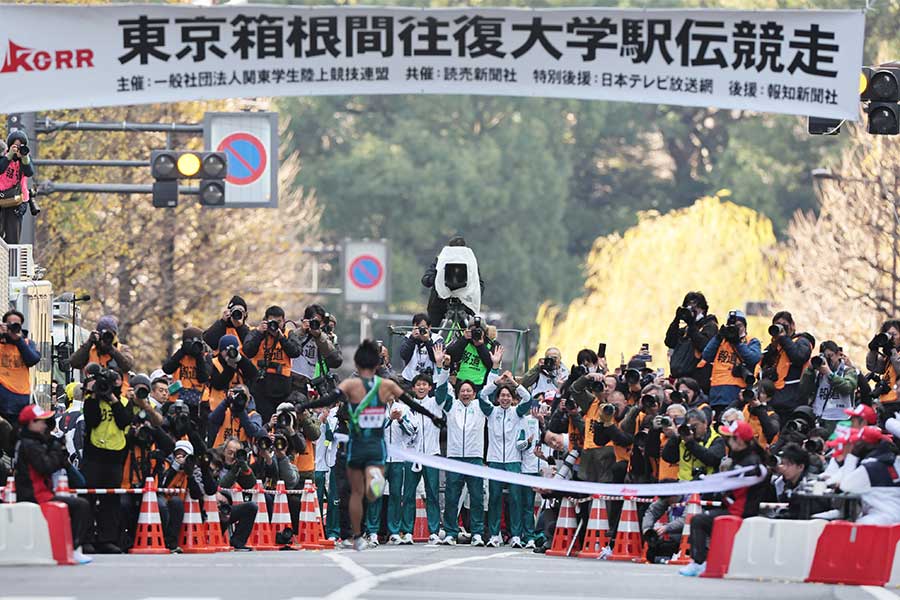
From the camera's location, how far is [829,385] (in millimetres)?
28766

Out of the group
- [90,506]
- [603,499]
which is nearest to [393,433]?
[603,499]

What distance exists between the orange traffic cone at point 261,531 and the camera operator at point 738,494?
5.22 metres

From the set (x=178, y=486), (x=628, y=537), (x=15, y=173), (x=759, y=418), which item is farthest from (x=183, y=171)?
(x=759, y=418)

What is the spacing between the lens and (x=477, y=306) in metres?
34.4

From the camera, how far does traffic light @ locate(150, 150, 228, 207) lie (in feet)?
121

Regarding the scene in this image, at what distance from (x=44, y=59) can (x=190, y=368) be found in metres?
3.77

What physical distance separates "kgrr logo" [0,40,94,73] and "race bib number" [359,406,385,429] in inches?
195

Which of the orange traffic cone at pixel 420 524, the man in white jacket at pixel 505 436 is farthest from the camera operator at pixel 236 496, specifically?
the man in white jacket at pixel 505 436

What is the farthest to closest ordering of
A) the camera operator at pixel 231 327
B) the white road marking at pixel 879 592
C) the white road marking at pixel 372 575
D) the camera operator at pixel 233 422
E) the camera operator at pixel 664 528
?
the camera operator at pixel 231 327 → the camera operator at pixel 233 422 → the camera operator at pixel 664 528 → the white road marking at pixel 879 592 → the white road marking at pixel 372 575

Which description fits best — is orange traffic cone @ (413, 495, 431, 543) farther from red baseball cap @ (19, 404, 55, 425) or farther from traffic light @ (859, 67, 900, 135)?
red baseball cap @ (19, 404, 55, 425)

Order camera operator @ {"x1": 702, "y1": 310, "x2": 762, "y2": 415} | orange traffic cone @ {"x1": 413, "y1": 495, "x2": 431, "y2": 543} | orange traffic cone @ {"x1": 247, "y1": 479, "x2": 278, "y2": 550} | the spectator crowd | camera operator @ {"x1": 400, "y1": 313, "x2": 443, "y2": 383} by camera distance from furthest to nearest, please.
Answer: camera operator @ {"x1": 400, "y1": 313, "x2": 443, "y2": 383} → orange traffic cone @ {"x1": 413, "y1": 495, "x2": 431, "y2": 543} → camera operator @ {"x1": 702, "y1": 310, "x2": 762, "y2": 415} → orange traffic cone @ {"x1": 247, "y1": 479, "x2": 278, "y2": 550} → the spectator crowd

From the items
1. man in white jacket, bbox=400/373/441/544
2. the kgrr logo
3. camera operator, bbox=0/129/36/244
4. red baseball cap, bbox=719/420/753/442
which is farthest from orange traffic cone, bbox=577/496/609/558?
camera operator, bbox=0/129/36/244

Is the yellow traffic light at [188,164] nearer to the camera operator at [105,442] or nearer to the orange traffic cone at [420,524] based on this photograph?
the orange traffic cone at [420,524]

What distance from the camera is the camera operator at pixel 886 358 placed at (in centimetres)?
2823
